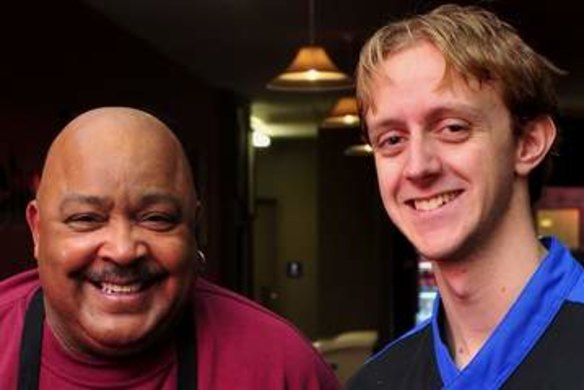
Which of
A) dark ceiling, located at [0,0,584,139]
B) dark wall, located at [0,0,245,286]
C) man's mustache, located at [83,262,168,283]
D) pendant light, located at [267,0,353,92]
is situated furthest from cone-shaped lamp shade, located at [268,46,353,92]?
man's mustache, located at [83,262,168,283]

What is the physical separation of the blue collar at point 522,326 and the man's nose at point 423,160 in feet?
0.70

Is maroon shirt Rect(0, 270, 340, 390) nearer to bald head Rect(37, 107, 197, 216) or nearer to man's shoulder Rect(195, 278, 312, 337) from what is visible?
man's shoulder Rect(195, 278, 312, 337)

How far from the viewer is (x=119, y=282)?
5.67 feet

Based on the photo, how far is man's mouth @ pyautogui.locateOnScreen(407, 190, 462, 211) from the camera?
1.55 metres

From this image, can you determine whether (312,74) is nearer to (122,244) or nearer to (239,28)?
(239,28)

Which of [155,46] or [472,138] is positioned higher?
[155,46]

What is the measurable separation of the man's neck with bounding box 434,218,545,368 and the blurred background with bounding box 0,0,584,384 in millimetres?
383

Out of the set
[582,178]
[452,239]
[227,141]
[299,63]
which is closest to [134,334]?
[452,239]

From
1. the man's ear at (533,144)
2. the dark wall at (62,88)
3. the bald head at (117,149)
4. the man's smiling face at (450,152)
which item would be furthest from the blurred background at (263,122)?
the bald head at (117,149)

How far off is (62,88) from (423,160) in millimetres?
4518

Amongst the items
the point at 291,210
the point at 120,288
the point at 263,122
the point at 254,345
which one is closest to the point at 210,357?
the point at 254,345

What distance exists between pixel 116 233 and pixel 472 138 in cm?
60

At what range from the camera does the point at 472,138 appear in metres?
1.54

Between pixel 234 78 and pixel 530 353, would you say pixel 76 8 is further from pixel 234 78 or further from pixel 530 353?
pixel 530 353
